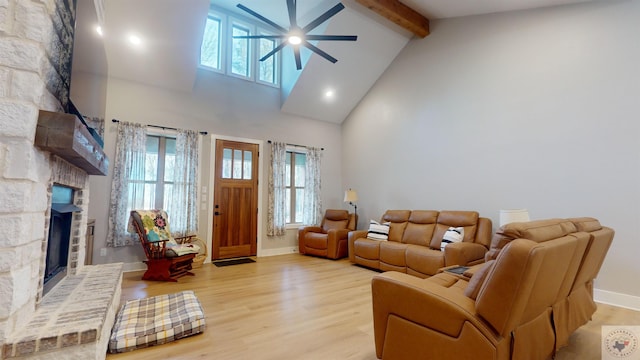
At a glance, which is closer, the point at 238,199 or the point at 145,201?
the point at 145,201

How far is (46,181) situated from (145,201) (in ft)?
10.3

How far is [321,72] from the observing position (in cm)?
557

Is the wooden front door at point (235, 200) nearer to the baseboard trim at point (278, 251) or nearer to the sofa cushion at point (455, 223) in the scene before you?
the baseboard trim at point (278, 251)

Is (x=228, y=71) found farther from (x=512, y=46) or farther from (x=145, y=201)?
(x=512, y=46)

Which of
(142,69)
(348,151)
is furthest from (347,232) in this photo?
(142,69)

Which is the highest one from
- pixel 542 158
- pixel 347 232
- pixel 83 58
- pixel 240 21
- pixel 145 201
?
pixel 240 21

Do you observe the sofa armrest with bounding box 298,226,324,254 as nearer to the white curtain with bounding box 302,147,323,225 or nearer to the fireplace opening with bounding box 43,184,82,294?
the white curtain with bounding box 302,147,323,225

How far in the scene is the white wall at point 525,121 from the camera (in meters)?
3.14

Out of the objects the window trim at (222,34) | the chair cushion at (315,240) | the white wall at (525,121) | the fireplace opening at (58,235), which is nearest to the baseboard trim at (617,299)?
the white wall at (525,121)

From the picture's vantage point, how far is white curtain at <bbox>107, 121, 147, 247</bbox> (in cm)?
419

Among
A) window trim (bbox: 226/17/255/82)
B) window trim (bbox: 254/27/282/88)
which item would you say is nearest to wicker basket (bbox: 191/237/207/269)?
window trim (bbox: 226/17/255/82)

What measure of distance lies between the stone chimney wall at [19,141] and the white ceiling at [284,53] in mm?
694

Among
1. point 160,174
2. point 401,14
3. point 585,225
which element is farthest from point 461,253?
point 160,174

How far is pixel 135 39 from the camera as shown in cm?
401
